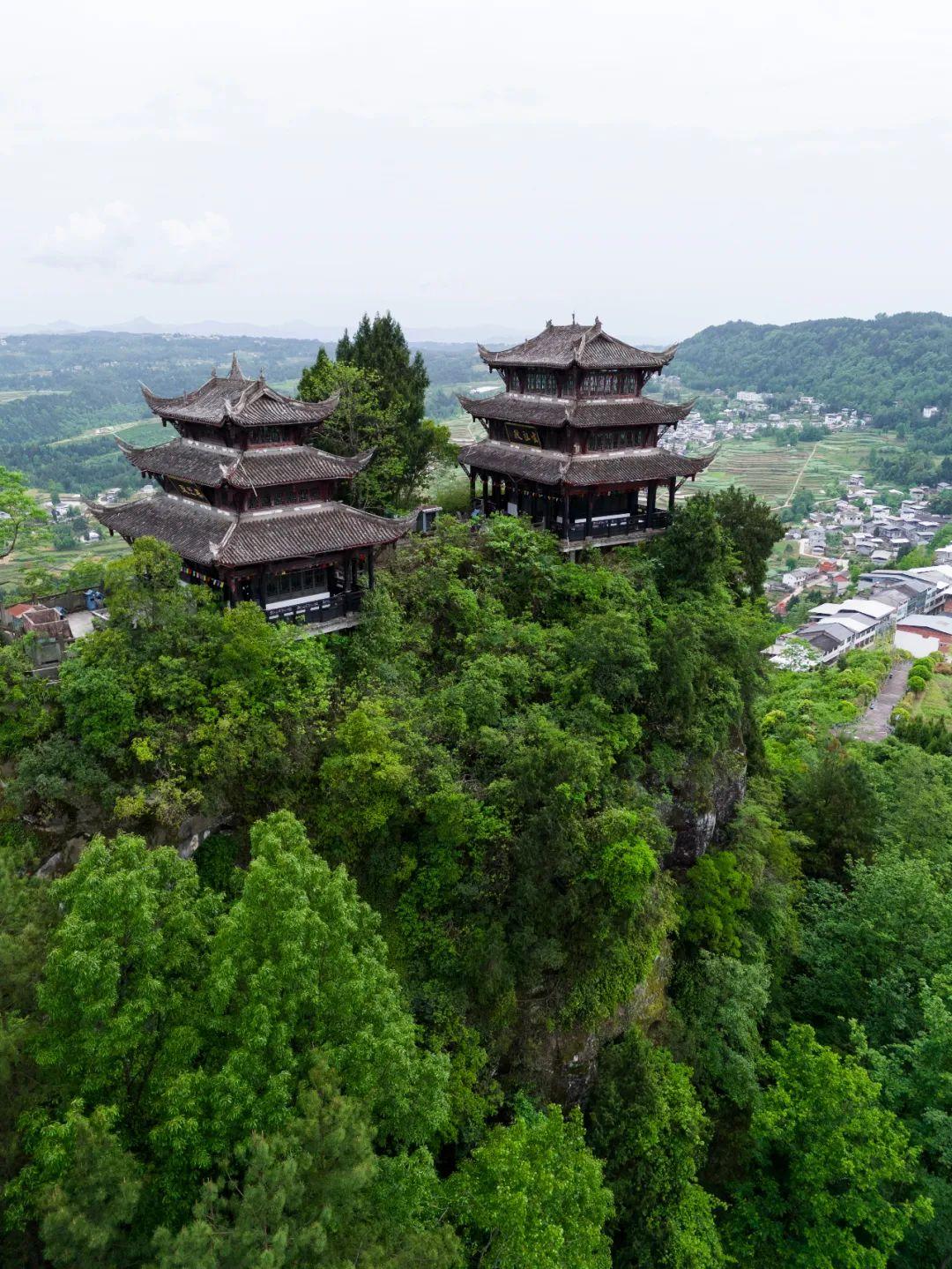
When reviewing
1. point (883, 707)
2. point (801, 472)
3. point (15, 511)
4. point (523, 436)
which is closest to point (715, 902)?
point (523, 436)

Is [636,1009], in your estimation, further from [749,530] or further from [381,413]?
[381,413]

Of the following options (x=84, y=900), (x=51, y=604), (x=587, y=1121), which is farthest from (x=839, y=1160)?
(x=51, y=604)

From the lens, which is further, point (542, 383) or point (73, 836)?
point (542, 383)

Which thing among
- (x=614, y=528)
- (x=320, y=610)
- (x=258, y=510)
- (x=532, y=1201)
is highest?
(x=258, y=510)

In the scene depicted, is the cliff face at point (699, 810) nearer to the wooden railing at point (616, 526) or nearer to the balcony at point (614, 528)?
the balcony at point (614, 528)

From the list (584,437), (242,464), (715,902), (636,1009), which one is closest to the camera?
(636,1009)

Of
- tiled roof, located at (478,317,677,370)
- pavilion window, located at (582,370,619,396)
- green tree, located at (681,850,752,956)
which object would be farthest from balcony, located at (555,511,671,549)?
green tree, located at (681,850,752,956)

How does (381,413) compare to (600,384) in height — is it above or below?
below

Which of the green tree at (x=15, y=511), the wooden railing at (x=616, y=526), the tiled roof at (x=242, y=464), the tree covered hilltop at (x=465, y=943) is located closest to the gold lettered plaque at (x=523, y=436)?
the wooden railing at (x=616, y=526)
